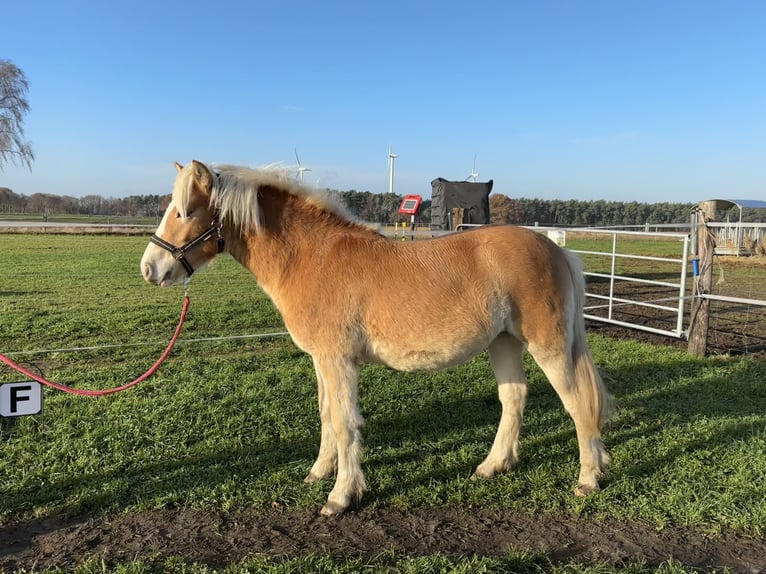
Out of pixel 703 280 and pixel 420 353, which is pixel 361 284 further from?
pixel 703 280

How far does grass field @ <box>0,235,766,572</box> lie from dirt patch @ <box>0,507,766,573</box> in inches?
4.4

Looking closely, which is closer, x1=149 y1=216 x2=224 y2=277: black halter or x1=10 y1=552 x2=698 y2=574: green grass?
x1=10 y1=552 x2=698 y2=574: green grass

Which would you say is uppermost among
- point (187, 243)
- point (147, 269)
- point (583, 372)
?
point (187, 243)

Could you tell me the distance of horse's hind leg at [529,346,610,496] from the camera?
3541mm

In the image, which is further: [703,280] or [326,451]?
[703,280]

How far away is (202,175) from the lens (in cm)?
325

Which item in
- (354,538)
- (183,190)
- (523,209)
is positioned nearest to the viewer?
(354,538)

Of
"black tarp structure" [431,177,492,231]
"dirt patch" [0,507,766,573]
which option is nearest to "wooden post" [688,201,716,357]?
"dirt patch" [0,507,766,573]

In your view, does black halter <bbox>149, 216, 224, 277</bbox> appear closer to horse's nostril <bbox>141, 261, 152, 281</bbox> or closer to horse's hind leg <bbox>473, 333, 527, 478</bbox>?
horse's nostril <bbox>141, 261, 152, 281</bbox>

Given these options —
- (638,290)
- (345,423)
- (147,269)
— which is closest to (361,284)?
(345,423)

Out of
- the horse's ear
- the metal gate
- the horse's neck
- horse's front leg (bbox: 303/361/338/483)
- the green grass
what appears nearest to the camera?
the green grass

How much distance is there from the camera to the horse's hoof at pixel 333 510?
10.7ft

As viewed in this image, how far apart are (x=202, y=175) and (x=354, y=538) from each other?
7.96 ft

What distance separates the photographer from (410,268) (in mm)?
3439
